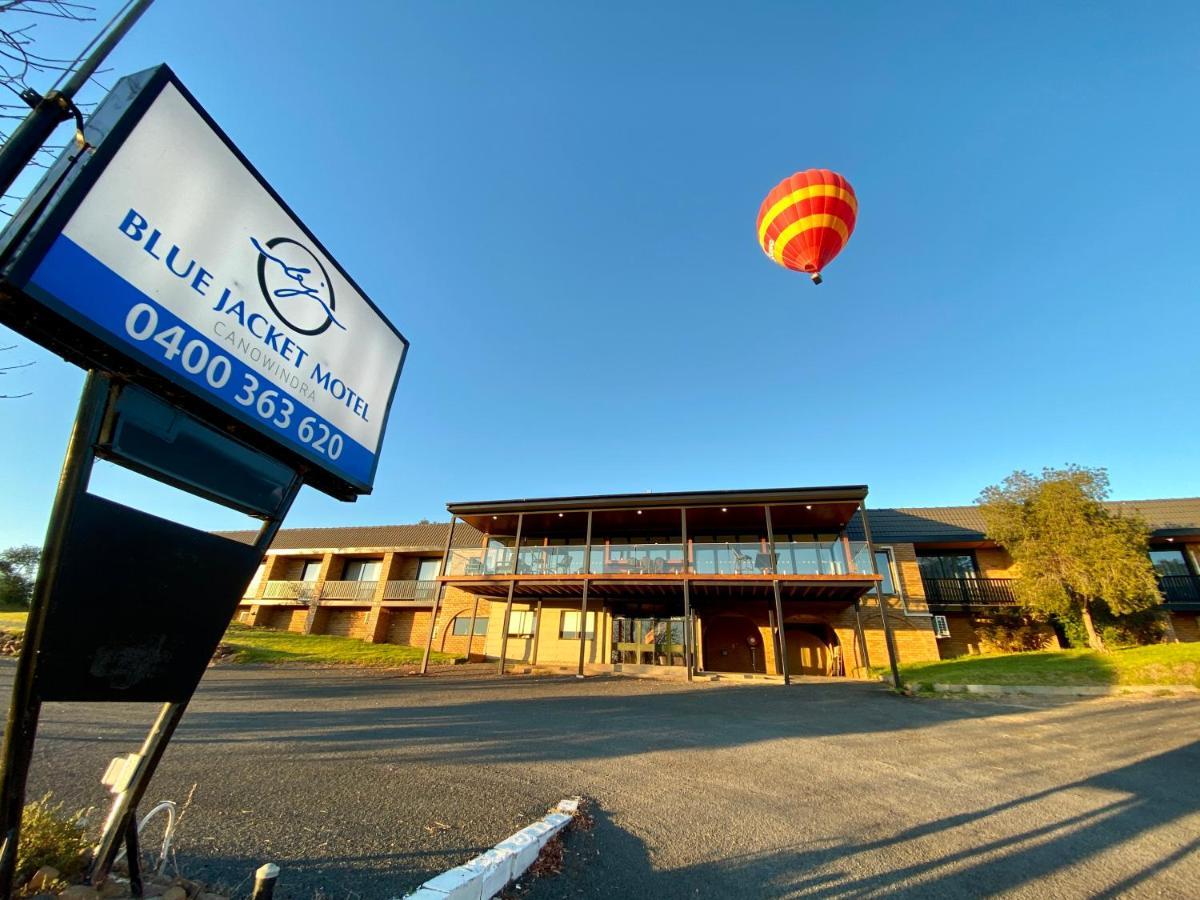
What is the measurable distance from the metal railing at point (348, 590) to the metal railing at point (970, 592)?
27.4 metres

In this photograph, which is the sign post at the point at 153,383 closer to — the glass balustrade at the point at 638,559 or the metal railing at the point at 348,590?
the glass balustrade at the point at 638,559

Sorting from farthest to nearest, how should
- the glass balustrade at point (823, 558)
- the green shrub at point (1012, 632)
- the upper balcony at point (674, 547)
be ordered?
1. the green shrub at point (1012, 632)
2. the upper balcony at point (674, 547)
3. the glass balustrade at point (823, 558)

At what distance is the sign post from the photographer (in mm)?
2086

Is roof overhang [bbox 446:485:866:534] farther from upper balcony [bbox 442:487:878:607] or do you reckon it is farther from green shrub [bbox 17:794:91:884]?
green shrub [bbox 17:794:91:884]

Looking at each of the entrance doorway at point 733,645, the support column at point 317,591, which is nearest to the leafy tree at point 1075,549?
the entrance doorway at point 733,645

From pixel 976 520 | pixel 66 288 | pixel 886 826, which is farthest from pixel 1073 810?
pixel 976 520

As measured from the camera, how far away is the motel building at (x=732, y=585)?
52.0ft

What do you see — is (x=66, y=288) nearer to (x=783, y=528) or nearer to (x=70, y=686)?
(x=70, y=686)

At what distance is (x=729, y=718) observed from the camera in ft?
30.6

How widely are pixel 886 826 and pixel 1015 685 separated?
429 inches

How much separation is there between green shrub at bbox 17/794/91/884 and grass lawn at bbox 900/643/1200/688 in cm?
1617

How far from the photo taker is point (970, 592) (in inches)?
844

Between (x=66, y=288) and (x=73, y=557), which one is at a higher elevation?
(x=66, y=288)

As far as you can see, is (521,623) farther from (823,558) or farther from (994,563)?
(994,563)
